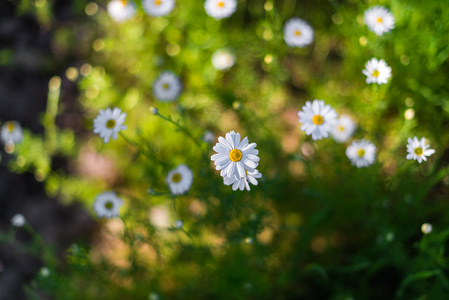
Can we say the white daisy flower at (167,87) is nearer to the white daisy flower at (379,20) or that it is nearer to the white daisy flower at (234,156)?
the white daisy flower at (234,156)

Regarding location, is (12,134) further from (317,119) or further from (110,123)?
(317,119)

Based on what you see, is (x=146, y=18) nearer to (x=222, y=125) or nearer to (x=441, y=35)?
(x=222, y=125)

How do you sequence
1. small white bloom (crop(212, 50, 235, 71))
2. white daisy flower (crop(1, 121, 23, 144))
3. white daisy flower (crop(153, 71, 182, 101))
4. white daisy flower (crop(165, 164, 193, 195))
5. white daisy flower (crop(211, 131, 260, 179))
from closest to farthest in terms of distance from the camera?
1. white daisy flower (crop(211, 131, 260, 179))
2. white daisy flower (crop(165, 164, 193, 195))
3. white daisy flower (crop(153, 71, 182, 101))
4. white daisy flower (crop(1, 121, 23, 144))
5. small white bloom (crop(212, 50, 235, 71))

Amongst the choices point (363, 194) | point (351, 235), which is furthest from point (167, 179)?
point (351, 235)

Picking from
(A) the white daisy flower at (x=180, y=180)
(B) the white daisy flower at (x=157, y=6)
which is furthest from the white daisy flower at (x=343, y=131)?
(B) the white daisy flower at (x=157, y=6)

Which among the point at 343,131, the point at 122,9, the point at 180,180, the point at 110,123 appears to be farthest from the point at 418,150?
the point at 122,9

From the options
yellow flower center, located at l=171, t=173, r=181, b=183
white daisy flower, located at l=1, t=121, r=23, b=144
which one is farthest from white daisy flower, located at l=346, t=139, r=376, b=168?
white daisy flower, located at l=1, t=121, r=23, b=144

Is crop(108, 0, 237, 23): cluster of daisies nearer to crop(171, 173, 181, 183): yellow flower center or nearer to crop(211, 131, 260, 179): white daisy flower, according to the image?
crop(171, 173, 181, 183): yellow flower center
